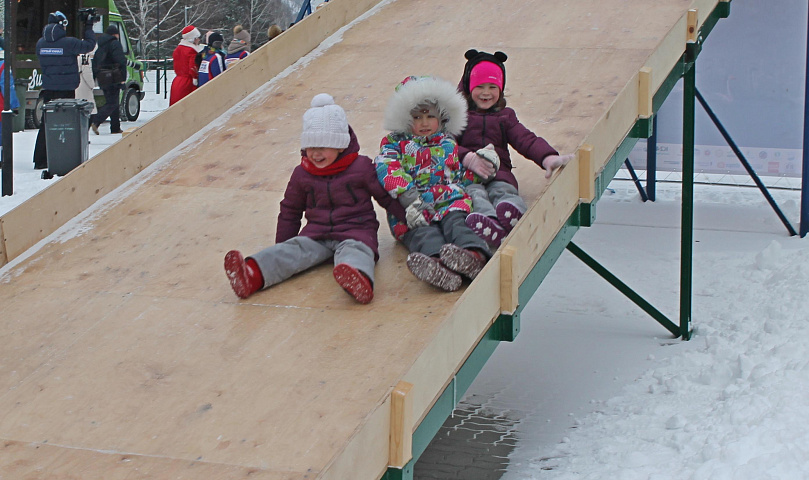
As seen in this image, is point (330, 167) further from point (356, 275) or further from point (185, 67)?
point (185, 67)

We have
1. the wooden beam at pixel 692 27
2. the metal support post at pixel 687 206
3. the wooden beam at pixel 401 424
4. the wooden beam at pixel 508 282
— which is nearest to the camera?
the wooden beam at pixel 401 424

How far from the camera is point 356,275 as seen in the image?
15.9 ft

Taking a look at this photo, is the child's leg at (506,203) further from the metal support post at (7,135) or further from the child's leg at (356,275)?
the metal support post at (7,135)

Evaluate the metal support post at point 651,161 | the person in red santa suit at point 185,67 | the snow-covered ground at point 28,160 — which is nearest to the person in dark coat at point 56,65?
the snow-covered ground at point 28,160

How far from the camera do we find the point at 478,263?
4977mm

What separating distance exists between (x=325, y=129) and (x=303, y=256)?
0.68 m

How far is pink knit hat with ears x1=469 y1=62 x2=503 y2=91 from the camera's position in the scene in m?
6.00

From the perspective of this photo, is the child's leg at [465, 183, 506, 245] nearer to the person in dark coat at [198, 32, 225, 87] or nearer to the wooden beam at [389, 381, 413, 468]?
the wooden beam at [389, 381, 413, 468]

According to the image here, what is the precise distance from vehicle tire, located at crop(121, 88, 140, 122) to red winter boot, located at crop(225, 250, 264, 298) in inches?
636

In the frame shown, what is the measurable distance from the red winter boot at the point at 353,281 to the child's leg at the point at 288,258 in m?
0.38

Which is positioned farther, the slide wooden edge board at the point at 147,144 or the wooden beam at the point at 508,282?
the slide wooden edge board at the point at 147,144

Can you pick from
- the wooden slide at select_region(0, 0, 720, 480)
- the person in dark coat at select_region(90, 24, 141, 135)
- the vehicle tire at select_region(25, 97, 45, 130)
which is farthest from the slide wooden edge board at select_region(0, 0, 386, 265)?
the vehicle tire at select_region(25, 97, 45, 130)

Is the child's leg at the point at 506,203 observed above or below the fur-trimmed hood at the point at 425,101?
below

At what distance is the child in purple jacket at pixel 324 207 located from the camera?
202 inches
